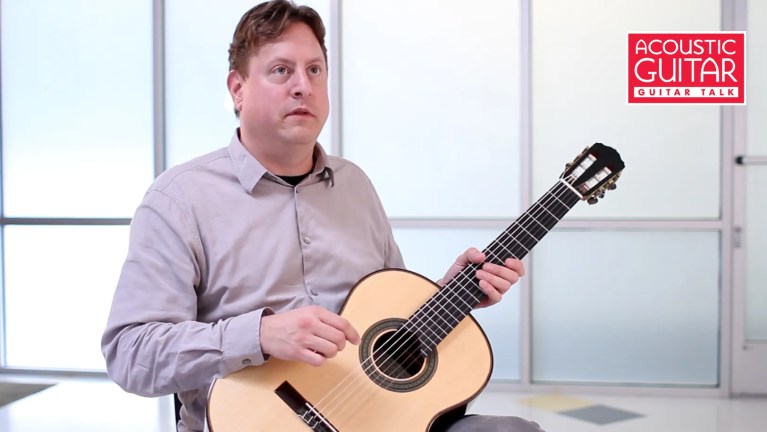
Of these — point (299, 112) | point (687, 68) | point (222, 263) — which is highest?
point (687, 68)

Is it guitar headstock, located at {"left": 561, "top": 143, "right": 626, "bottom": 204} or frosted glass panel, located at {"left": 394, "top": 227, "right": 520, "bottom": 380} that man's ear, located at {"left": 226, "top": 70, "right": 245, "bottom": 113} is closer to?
guitar headstock, located at {"left": 561, "top": 143, "right": 626, "bottom": 204}

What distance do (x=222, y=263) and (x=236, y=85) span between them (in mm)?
378

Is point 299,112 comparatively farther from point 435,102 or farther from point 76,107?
point 76,107

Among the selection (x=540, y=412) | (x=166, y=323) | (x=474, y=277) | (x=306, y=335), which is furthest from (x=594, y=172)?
(x=540, y=412)

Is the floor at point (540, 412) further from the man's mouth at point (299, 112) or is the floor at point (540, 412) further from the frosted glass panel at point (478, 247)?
the man's mouth at point (299, 112)

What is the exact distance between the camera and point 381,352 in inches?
49.3

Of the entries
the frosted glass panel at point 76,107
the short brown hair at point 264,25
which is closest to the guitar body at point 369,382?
the short brown hair at point 264,25

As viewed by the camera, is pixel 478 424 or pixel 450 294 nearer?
pixel 478 424

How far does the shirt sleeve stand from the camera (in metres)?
1.13

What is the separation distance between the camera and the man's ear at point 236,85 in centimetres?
140

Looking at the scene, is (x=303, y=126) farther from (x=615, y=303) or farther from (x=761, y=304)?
(x=761, y=304)

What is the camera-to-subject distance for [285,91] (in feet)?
4.34

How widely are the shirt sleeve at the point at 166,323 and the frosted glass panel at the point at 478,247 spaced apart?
2241 millimetres

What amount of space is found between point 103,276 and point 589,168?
3050 mm
